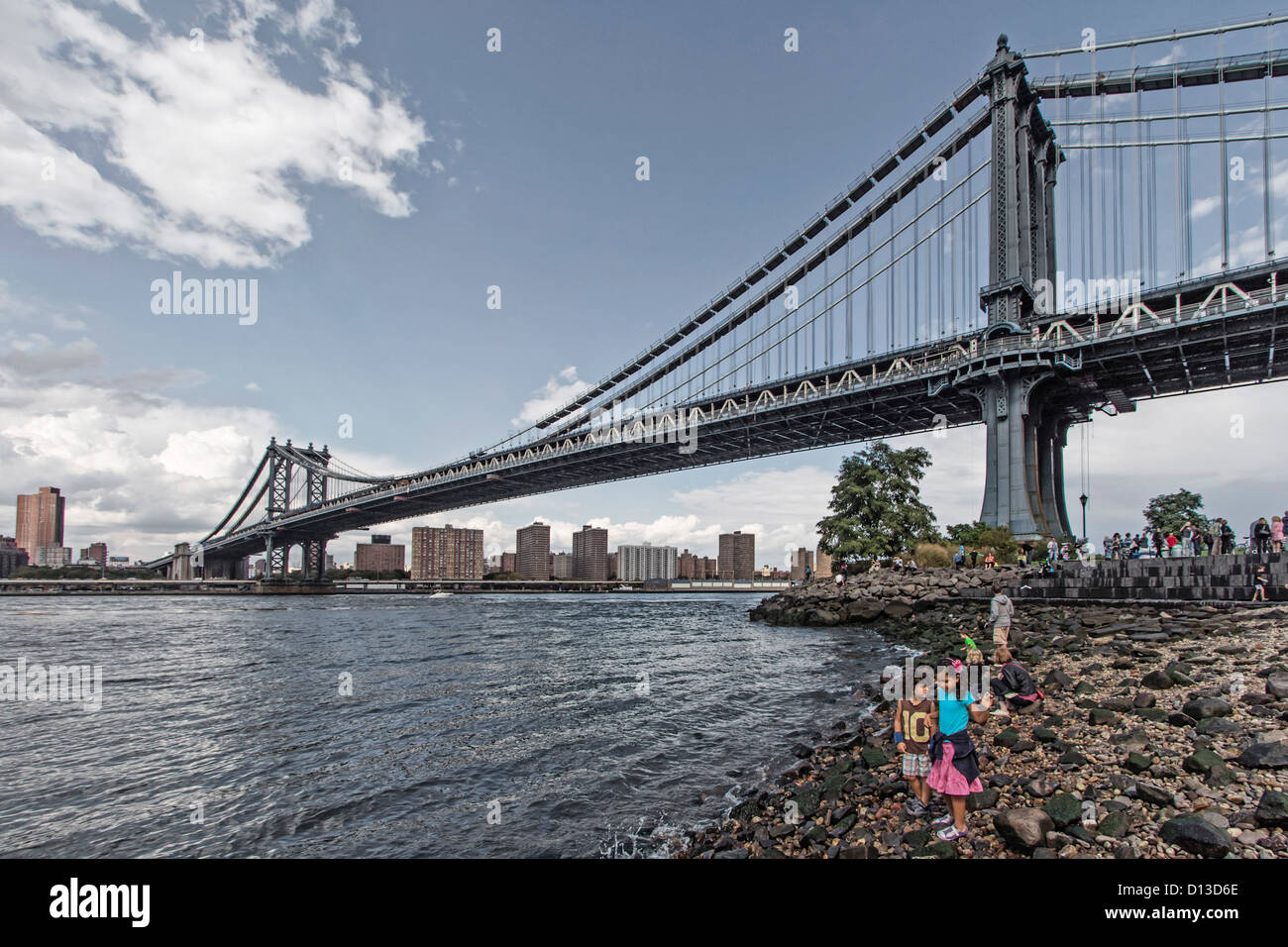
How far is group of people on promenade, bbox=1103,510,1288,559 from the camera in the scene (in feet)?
59.8

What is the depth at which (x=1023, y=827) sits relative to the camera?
520cm

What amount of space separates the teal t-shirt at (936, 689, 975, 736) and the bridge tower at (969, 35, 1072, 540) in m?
32.1

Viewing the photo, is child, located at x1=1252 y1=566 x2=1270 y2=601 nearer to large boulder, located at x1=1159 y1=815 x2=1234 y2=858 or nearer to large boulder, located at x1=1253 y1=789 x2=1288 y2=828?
large boulder, located at x1=1253 y1=789 x2=1288 y2=828

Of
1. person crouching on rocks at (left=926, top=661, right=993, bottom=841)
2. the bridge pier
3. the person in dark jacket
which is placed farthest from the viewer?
the bridge pier

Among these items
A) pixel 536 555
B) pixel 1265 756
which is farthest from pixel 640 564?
pixel 1265 756

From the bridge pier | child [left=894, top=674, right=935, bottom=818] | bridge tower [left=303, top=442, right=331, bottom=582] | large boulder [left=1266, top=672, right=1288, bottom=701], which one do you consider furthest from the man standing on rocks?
bridge tower [left=303, top=442, right=331, bottom=582]

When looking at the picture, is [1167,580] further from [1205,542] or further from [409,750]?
[409,750]

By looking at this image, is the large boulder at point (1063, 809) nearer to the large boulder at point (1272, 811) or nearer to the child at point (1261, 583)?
the large boulder at point (1272, 811)

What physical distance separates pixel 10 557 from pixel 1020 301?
165238mm

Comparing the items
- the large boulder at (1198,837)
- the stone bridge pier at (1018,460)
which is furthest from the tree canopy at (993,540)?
the large boulder at (1198,837)
